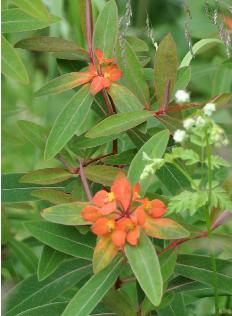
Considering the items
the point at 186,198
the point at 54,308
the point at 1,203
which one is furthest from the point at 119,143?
the point at 186,198

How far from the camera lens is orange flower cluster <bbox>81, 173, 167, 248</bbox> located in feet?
3.69

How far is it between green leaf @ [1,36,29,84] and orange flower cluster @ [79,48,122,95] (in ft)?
0.44

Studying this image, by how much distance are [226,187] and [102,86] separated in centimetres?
27

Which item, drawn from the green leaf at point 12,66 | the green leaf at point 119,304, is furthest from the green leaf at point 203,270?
the green leaf at point 12,66

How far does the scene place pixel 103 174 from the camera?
1.29m

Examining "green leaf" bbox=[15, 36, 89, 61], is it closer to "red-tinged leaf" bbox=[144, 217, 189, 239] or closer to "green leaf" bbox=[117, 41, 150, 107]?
"green leaf" bbox=[117, 41, 150, 107]

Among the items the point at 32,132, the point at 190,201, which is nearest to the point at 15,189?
the point at 32,132

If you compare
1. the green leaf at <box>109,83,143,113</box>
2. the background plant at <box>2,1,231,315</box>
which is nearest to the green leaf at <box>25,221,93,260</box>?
the background plant at <box>2,1,231,315</box>

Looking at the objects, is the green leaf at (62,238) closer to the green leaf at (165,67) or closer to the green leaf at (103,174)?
the green leaf at (103,174)

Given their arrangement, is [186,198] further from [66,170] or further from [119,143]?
[119,143]

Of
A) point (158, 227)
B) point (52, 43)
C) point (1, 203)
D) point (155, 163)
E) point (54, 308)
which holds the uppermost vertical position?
point (52, 43)

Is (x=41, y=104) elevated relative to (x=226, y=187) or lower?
lower

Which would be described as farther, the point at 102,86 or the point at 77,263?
the point at 77,263

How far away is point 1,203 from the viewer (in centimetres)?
151
